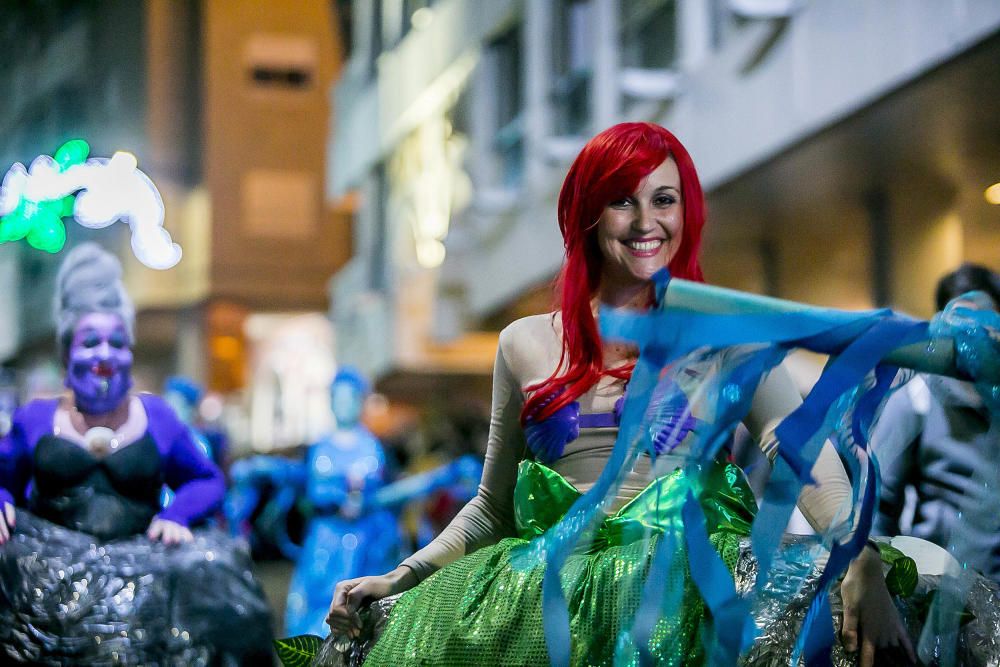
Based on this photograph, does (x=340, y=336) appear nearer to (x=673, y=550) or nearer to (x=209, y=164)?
(x=209, y=164)

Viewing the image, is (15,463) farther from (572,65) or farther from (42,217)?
(572,65)

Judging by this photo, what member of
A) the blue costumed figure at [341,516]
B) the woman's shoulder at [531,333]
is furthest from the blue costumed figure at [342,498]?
the woman's shoulder at [531,333]

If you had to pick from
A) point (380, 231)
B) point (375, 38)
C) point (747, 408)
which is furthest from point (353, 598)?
point (375, 38)

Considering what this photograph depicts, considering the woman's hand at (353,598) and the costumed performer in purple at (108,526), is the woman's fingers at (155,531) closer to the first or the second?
the costumed performer in purple at (108,526)

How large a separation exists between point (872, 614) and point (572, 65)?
1406 centimetres

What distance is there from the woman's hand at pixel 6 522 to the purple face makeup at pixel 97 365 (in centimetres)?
47

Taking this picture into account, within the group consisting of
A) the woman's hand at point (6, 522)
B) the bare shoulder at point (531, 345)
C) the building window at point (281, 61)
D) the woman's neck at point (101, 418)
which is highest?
the building window at point (281, 61)

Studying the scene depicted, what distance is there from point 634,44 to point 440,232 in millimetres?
7884

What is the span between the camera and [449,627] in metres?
3.00

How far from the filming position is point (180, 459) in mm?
5750

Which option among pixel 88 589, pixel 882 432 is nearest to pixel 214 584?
pixel 88 589

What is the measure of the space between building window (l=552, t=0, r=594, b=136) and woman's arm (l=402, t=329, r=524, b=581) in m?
12.2

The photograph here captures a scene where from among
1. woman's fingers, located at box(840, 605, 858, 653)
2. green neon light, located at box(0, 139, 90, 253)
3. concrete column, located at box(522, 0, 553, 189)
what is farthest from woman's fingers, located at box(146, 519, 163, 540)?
concrete column, located at box(522, 0, 553, 189)

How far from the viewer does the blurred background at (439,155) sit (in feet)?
32.4
